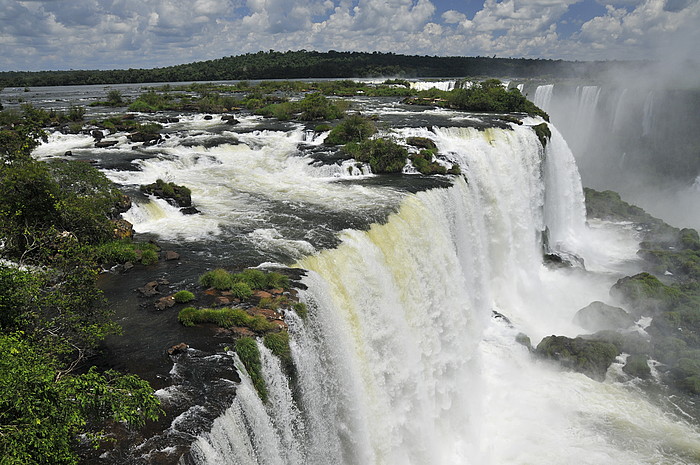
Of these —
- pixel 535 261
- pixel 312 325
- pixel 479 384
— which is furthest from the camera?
pixel 535 261

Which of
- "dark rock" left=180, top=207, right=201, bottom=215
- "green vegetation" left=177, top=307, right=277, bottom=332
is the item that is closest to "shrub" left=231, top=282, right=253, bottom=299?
"green vegetation" left=177, top=307, right=277, bottom=332

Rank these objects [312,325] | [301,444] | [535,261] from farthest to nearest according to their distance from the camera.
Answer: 1. [535,261]
2. [312,325]
3. [301,444]

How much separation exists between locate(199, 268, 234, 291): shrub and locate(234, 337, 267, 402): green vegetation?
252cm

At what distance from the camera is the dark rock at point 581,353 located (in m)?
17.3

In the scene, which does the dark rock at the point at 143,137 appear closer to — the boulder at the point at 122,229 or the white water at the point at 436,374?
the boulder at the point at 122,229

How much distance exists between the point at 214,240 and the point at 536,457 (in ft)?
37.2

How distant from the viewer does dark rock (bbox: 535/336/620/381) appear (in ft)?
56.9

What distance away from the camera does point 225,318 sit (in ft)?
31.9

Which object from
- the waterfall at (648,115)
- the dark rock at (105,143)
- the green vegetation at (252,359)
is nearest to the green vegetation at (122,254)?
the green vegetation at (252,359)

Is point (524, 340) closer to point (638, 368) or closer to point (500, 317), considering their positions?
point (500, 317)

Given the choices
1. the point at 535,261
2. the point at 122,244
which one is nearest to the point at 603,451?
the point at 535,261

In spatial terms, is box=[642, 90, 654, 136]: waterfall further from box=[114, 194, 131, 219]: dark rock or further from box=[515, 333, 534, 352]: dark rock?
box=[114, 194, 131, 219]: dark rock

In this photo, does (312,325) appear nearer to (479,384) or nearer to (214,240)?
(214,240)

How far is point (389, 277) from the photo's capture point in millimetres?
13281
